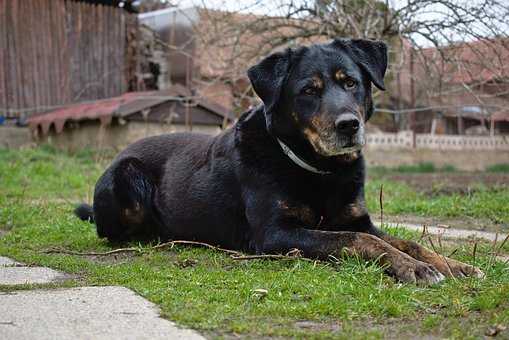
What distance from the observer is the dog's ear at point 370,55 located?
4.55 m

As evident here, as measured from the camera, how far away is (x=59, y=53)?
1631cm

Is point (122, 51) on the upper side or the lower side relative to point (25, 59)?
upper

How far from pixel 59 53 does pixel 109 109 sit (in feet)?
11.0

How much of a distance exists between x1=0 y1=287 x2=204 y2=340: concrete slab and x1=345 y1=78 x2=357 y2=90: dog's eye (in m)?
1.89

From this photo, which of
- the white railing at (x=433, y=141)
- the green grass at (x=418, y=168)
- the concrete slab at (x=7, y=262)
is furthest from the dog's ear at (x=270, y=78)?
the white railing at (x=433, y=141)

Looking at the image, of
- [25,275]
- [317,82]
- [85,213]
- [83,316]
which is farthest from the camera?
[85,213]

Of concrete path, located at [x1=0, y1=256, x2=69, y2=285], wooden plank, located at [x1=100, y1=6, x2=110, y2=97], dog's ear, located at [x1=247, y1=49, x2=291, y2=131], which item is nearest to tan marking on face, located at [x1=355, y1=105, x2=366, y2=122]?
dog's ear, located at [x1=247, y1=49, x2=291, y2=131]

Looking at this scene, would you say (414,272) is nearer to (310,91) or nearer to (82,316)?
(310,91)

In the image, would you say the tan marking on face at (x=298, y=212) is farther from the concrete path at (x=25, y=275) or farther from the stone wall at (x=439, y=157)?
the stone wall at (x=439, y=157)

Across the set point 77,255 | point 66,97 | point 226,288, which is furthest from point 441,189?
point 66,97

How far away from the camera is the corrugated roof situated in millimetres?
13664

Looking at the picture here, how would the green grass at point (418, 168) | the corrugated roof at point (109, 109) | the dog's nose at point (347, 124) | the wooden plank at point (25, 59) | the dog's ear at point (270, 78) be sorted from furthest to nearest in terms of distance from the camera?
the wooden plank at point (25, 59) < the green grass at point (418, 168) < the corrugated roof at point (109, 109) < the dog's ear at point (270, 78) < the dog's nose at point (347, 124)

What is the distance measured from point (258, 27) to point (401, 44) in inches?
77.1

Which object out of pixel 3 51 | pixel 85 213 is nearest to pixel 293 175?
pixel 85 213
